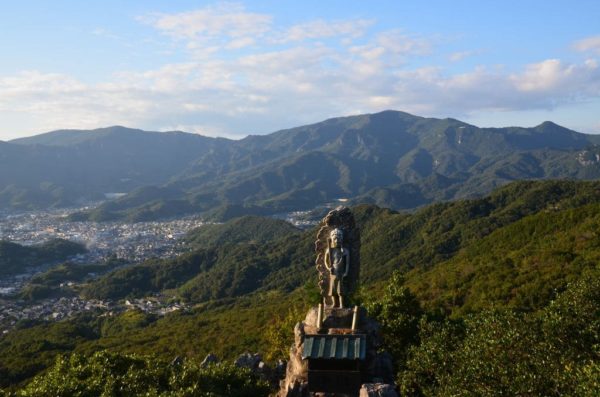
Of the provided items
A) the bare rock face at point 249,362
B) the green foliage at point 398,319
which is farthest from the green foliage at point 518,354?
the bare rock face at point 249,362

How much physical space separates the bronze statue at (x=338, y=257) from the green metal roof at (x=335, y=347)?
184 cm

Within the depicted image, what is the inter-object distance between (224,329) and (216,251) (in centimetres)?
7379

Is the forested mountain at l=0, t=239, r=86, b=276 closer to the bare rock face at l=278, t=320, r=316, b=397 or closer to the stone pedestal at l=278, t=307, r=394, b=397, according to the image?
the bare rock face at l=278, t=320, r=316, b=397

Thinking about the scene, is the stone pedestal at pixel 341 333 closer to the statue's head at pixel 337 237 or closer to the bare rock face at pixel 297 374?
the bare rock face at pixel 297 374

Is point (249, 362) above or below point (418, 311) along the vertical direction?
below

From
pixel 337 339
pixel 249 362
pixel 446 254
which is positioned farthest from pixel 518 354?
pixel 446 254

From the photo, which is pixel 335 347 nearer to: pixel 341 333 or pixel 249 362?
pixel 341 333

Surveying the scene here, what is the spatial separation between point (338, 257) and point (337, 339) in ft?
8.96

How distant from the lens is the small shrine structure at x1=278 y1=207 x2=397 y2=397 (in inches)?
516

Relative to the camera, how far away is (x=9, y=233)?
7082 inches

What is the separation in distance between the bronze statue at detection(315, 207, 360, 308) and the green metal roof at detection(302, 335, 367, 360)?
6.03 feet

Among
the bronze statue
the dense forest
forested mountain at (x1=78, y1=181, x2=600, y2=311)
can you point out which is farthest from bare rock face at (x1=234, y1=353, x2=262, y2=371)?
forested mountain at (x1=78, y1=181, x2=600, y2=311)

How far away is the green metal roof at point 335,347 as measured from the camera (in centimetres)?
1301

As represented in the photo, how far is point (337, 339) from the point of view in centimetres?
1341
